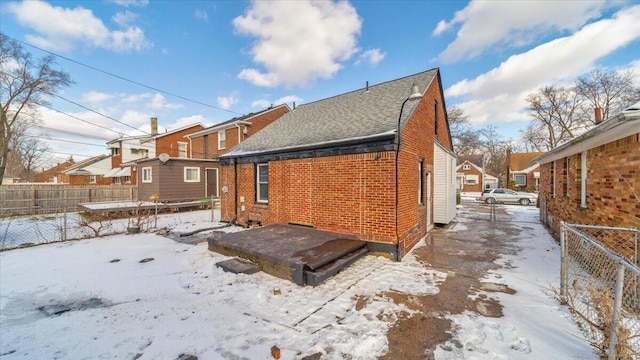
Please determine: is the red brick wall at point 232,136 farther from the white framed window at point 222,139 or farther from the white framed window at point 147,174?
the white framed window at point 147,174

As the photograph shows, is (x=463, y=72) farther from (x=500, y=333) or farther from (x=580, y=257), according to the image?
(x=500, y=333)


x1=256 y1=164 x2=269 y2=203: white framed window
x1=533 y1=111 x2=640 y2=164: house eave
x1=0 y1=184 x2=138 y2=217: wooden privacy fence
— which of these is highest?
x1=533 y1=111 x2=640 y2=164: house eave

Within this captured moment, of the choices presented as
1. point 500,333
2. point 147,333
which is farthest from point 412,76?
point 147,333

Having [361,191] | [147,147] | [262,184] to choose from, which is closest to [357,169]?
[361,191]

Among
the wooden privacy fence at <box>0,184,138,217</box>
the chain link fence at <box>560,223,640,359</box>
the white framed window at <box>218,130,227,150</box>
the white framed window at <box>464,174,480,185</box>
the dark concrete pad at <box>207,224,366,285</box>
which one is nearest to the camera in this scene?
the chain link fence at <box>560,223,640,359</box>

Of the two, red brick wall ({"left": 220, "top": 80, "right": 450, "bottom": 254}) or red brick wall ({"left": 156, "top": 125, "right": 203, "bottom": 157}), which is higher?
red brick wall ({"left": 156, "top": 125, "right": 203, "bottom": 157})

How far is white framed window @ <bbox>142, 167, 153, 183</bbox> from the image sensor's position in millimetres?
16266

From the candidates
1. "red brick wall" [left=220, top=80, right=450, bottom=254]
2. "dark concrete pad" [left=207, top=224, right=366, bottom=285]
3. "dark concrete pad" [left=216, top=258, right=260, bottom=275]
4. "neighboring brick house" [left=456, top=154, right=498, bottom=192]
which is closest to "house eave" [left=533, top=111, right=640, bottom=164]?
"red brick wall" [left=220, top=80, right=450, bottom=254]

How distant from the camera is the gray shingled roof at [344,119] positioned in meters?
6.53

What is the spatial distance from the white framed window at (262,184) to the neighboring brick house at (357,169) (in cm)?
4

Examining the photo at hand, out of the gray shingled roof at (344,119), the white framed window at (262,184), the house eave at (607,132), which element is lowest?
the white framed window at (262,184)

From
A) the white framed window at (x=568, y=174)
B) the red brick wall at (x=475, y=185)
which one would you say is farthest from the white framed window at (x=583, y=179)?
the red brick wall at (x=475, y=185)

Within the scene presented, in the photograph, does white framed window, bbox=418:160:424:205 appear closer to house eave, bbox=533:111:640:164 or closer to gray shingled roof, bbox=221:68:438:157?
gray shingled roof, bbox=221:68:438:157

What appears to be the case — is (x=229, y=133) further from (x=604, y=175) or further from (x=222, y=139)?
(x=604, y=175)
